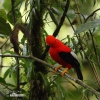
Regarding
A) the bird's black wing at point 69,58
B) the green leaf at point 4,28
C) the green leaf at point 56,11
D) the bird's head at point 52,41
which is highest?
the green leaf at point 56,11

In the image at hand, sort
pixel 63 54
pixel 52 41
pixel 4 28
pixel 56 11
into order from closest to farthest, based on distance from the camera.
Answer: pixel 52 41 < pixel 63 54 < pixel 4 28 < pixel 56 11

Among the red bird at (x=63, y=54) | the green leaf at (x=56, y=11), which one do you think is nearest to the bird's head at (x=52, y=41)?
the red bird at (x=63, y=54)

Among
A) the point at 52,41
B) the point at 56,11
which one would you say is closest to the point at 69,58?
the point at 52,41

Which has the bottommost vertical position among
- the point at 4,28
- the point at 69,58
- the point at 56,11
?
the point at 69,58

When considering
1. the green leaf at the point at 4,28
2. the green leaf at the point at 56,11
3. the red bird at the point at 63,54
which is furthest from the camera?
the green leaf at the point at 56,11

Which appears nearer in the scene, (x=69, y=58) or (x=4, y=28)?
(x=69, y=58)

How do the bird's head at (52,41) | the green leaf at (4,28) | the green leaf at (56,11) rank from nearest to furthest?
the bird's head at (52,41) < the green leaf at (4,28) < the green leaf at (56,11)

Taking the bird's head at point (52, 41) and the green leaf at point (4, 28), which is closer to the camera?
the bird's head at point (52, 41)

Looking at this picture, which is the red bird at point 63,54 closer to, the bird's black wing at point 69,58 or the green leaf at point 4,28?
the bird's black wing at point 69,58

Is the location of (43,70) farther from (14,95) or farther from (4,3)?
(4,3)

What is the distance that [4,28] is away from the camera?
1.87 m

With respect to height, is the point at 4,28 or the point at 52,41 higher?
the point at 4,28

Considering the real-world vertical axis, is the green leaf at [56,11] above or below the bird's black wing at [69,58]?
above

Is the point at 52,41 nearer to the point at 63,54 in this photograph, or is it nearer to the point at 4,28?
the point at 63,54
